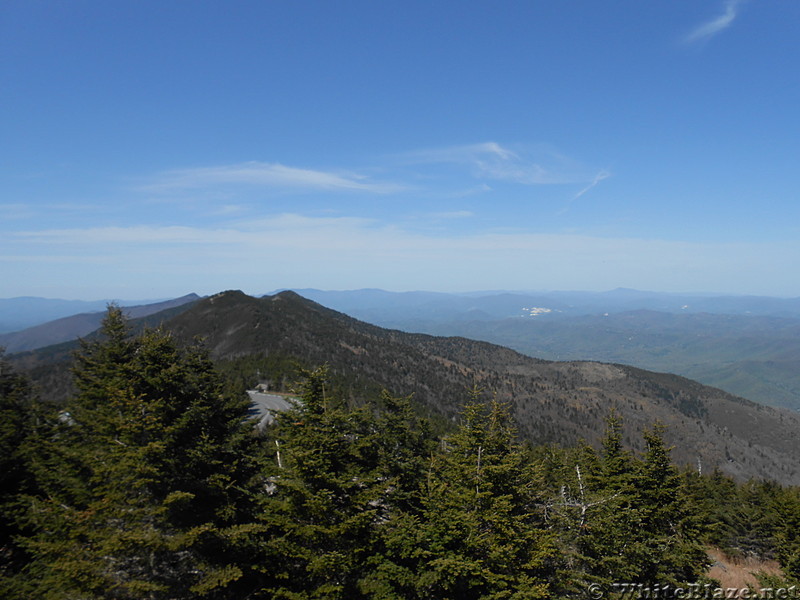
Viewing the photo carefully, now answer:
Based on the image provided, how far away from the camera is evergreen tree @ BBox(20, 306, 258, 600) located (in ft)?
34.6

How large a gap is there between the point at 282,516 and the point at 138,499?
4245mm

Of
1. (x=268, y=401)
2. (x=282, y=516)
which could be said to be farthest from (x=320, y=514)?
(x=268, y=401)

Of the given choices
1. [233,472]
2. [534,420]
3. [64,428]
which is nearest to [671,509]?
[233,472]

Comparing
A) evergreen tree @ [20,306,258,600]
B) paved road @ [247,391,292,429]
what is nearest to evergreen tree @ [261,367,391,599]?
evergreen tree @ [20,306,258,600]

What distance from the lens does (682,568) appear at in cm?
1806

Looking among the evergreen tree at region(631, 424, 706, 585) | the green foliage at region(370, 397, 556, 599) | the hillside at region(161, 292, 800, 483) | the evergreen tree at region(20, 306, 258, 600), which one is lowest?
the hillside at region(161, 292, 800, 483)

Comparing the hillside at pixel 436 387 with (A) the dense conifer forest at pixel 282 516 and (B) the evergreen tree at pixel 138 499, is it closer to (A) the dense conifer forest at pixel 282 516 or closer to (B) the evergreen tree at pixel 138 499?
(B) the evergreen tree at pixel 138 499

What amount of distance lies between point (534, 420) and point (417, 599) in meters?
168

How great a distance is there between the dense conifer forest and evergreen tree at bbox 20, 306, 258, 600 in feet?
0.20

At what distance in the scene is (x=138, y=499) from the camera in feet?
36.1

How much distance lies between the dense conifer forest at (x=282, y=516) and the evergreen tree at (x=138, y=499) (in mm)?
62

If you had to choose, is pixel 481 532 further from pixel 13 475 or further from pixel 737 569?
pixel 737 569

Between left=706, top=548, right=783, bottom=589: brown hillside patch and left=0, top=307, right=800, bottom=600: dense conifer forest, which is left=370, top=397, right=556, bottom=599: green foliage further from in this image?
left=706, top=548, right=783, bottom=589: brown hillside patch

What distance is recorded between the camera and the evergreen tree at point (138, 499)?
10.5 meters
